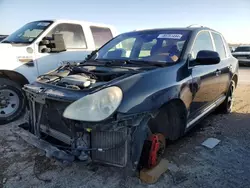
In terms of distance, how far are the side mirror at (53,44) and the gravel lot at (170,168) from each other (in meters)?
1.89

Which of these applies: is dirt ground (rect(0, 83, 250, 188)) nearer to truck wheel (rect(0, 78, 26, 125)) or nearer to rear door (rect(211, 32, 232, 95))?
truck wheel (rect(0, 78, 26, 125))

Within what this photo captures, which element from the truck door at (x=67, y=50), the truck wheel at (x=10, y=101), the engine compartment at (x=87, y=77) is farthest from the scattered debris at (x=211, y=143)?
the truck wheel at (x=10, y=101)

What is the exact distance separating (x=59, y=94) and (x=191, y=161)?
1.93 m

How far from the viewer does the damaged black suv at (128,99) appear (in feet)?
6.91

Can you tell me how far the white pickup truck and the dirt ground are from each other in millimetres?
784

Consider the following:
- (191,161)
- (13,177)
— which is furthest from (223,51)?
(13,177)

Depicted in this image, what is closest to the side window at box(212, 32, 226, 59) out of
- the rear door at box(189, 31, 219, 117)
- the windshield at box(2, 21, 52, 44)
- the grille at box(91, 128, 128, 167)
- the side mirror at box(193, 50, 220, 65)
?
the rear door at box(189, 31, 219, 117)

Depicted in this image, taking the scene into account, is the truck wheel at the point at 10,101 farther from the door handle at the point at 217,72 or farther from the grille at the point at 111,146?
the door handle at the point at 217,72

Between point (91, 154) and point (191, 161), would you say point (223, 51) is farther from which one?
point (91, 154)

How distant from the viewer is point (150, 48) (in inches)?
134

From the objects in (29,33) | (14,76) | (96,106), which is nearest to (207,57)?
(96,106)

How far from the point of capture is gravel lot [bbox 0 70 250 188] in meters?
2.59

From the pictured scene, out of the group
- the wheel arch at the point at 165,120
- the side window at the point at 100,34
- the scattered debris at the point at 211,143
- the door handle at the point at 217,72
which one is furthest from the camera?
the side window at the point at 100,34

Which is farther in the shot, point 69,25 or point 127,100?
point 69,25
